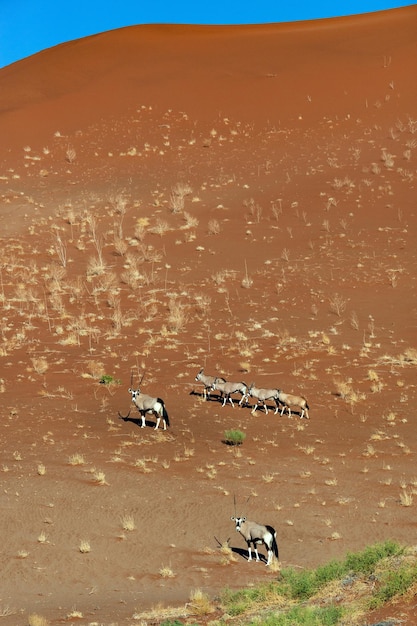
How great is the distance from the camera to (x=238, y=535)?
16469 millimetres

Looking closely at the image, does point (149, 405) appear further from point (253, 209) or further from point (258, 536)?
point (253, 209)

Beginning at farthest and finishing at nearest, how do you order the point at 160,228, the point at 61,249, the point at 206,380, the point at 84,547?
the point at 160,228
the point at 61,249
the point at 206,380
the point at 84,547

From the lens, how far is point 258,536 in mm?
15078

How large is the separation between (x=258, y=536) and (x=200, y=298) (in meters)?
17.6

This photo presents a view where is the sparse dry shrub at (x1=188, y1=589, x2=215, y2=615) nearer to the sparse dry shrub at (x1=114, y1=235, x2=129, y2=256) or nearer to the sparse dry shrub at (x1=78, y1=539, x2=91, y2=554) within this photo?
the sparse dry shrub at (x1=78, y1=539, x2=91, y2=554)

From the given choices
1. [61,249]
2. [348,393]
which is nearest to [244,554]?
[348,393]

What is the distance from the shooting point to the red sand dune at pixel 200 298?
1669 centimetres

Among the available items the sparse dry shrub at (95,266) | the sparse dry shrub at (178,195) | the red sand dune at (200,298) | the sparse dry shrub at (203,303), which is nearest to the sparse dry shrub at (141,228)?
the red sand dune at (200,298)

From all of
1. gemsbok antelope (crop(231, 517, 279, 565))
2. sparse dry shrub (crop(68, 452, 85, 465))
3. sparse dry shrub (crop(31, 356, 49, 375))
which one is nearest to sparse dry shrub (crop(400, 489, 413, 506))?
gemsbok antelope (crop(231, 517, 279, 565))

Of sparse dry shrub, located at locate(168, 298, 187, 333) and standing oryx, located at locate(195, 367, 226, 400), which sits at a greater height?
sparse dry shrub, located at locate(168, 298, 187, 333)

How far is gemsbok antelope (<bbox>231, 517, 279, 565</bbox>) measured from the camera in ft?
49.0

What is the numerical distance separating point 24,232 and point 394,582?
31.0 meters

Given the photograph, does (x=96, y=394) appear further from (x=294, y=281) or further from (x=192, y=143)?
(x=192, y=143)

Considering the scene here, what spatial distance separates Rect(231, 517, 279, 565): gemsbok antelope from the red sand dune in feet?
1.22
